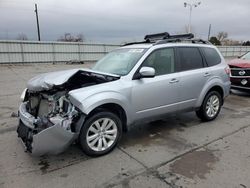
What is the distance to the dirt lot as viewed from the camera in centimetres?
285

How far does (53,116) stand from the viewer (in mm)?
3225

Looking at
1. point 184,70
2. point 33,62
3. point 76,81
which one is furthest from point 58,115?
point 33,62

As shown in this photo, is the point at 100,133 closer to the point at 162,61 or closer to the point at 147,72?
the point at 147,72

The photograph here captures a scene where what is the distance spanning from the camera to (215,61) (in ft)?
17.0

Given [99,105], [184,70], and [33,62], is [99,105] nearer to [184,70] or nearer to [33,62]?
[184,70]

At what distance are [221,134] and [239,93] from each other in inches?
194

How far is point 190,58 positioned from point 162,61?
798 mm

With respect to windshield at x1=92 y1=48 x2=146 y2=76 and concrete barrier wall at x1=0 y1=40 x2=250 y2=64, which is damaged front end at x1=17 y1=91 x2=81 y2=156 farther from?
concrete barrier wall at x1=0 y1=40 x2=250 y2=64

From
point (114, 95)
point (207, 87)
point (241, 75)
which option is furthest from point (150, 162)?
point (241, 75)

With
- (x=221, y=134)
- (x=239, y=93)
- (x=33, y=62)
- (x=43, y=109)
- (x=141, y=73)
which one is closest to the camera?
→ (x=43, y=109)

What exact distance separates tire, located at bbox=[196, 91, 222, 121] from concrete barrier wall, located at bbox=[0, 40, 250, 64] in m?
19.8

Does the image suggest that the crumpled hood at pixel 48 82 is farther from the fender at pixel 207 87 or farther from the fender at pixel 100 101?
the fender at pixel 207 87

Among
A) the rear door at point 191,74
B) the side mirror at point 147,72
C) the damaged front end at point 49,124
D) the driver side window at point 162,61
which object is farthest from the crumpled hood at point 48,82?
the rear door at point 191,74

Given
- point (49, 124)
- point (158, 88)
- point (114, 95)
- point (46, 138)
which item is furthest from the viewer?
point (158, 88)
